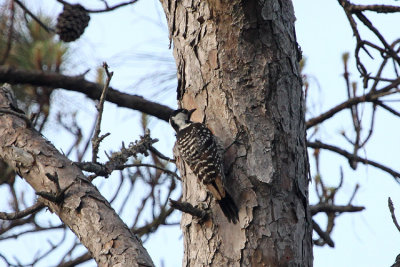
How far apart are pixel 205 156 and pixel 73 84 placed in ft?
5.21

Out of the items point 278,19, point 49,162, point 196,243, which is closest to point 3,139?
point 49,162

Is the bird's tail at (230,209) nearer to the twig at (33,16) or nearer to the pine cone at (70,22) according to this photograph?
the twig at (33,16)

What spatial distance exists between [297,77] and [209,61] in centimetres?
55

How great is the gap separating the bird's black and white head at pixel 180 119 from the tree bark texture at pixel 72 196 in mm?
879

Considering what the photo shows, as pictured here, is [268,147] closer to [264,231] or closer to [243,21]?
[264,231]

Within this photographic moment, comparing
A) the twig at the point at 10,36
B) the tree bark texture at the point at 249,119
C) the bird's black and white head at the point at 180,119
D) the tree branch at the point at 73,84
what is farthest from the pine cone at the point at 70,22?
the tree bark texture at the point at 249,119

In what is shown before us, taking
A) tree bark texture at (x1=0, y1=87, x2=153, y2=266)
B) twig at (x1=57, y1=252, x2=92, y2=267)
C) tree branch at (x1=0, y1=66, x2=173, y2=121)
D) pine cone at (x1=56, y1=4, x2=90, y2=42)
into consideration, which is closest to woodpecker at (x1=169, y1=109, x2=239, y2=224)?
tree bark texture at (x1=0, y1=87, x2=153, y2=266)

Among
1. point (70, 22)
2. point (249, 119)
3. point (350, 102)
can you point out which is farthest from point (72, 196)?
point (70, 22)

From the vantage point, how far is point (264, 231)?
2906mm

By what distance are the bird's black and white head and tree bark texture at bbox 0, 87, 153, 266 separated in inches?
34.6

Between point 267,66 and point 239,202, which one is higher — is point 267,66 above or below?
above

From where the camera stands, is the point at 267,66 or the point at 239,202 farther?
the point at 267,66

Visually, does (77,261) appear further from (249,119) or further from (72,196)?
(249,119)

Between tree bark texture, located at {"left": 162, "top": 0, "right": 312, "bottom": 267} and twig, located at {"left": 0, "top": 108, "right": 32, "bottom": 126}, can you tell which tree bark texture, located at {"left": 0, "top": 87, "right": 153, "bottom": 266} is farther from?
tree bark texture, located at {"left": 162, "top": 0, "right": 312, "bottom": 267}
